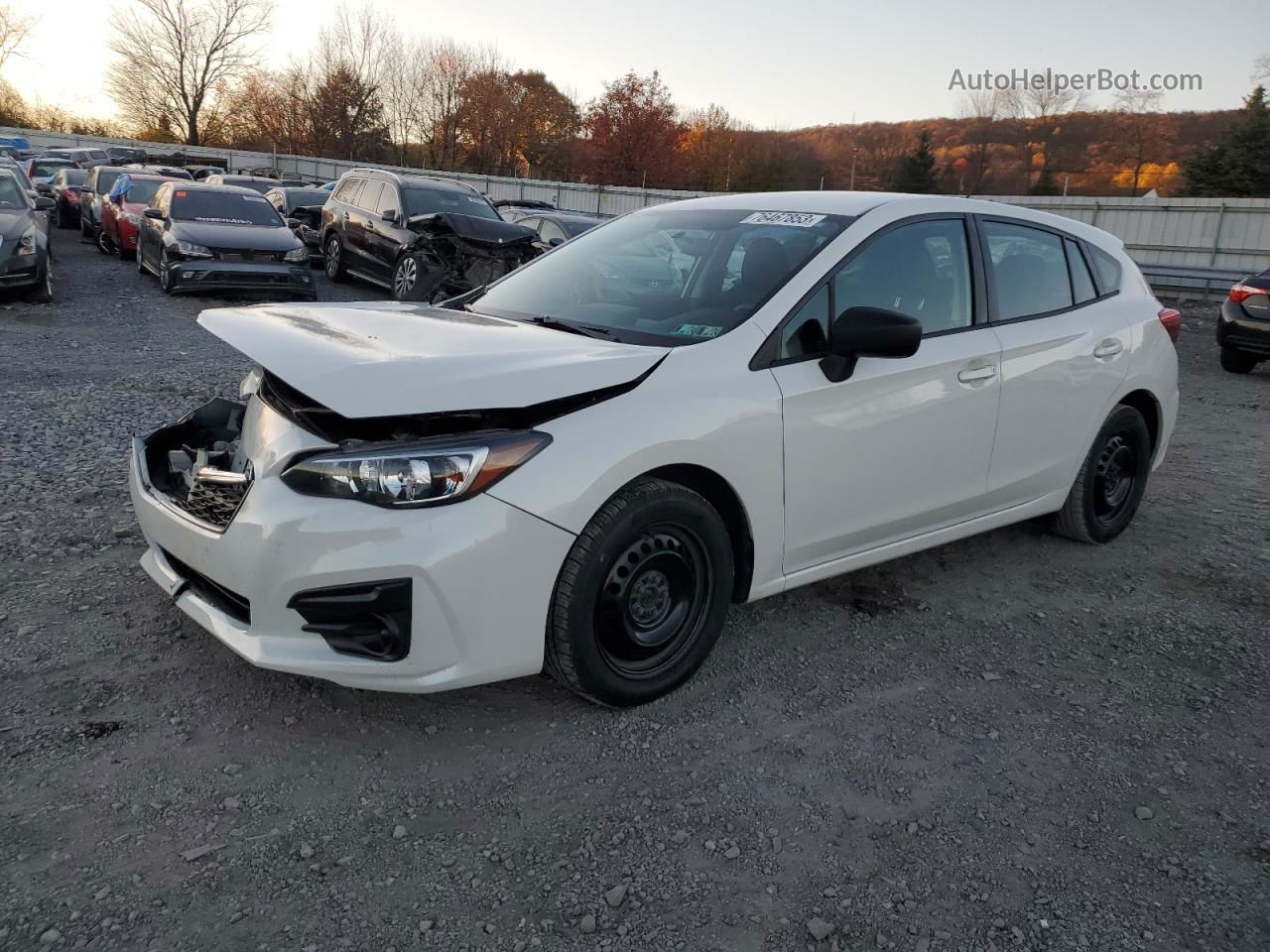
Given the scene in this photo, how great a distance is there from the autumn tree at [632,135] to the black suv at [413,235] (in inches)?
A: 1787

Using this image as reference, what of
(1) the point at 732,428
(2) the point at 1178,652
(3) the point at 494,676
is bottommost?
(2) the point at 1178,652

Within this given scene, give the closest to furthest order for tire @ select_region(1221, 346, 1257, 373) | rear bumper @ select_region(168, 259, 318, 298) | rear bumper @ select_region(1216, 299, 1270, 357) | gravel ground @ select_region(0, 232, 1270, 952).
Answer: gravel ground @ select_region(0, 232, 1270, 952), rear bumper @ select_region(1216, 299, 1270, 357), tire @ select_region(1221, 346, 1257, 373), rear bumper @ select_region(168, 259, 318, 298)

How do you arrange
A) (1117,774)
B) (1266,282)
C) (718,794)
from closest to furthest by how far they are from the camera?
1. (718,794)
2. (1117,774)
3. (1266,282)

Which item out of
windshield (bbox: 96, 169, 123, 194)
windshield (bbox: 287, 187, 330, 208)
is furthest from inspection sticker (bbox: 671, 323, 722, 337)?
windshield (bbox: 287, 187, 330, 208)

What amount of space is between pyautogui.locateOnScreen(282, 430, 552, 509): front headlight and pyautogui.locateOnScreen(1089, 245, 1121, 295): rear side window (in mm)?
3548

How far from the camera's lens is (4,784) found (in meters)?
2.70

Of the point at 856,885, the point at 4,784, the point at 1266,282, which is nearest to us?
the point at 856,885

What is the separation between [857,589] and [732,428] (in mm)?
1579

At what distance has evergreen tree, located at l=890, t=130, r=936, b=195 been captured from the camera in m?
52.2

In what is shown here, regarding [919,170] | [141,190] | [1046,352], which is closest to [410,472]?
[1046,352]

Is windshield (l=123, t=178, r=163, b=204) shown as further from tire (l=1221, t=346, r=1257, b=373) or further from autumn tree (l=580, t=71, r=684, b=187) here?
autumn tree (l=580, t=71, r=684, b=187)

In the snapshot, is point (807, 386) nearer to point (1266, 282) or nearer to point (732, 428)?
point (732, 428)

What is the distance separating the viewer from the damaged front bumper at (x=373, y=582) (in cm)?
271

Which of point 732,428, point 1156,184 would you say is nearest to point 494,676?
point 732,428
